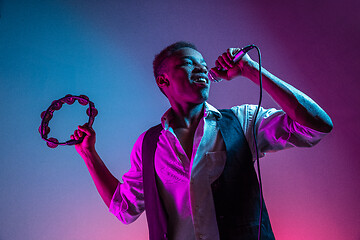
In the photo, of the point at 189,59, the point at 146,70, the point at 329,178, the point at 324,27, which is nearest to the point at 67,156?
the point at 146,70

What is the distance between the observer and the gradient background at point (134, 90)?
1681 millimetres

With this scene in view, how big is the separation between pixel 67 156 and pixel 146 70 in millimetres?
777

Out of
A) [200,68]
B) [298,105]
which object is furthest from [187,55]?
[298,105]

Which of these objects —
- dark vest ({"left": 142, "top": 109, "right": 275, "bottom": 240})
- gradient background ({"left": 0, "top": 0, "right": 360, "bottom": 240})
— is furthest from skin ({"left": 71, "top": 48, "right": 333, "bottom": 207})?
gradient background ({"left": 0, "top": 0, "right": 360, "bottom": 240})

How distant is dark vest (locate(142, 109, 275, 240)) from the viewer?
103 cm

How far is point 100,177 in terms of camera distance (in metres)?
1.33

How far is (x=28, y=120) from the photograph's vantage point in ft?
6.05

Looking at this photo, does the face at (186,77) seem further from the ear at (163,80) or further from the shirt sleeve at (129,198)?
the shirt sleeve at (129,198)

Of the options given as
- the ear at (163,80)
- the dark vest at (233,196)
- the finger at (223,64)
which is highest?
the ear at (163,80)

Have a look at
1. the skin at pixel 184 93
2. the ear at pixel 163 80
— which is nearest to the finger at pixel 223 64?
the skin at pixel 184 93

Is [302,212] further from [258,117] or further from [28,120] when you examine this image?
[28,120]

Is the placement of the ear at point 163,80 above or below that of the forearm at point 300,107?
above

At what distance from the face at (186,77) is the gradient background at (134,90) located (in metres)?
0.48

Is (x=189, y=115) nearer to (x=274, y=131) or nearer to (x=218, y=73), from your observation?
(x=218, y=73)
